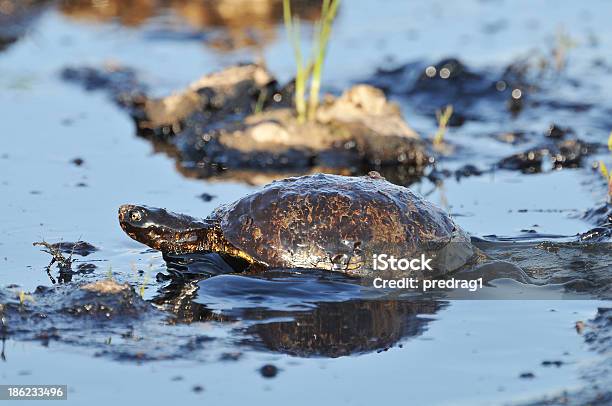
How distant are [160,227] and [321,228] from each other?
0.89 m

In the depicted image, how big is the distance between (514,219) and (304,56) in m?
5.10

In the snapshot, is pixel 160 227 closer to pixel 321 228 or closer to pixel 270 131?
pixel 321 228

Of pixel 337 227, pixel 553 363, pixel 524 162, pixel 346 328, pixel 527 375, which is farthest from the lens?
pixel 524 162

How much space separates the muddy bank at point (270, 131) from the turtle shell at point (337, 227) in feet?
7.40

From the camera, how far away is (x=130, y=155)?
27.9 ft

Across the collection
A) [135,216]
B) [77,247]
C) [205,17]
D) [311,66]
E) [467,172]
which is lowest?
[77,247]

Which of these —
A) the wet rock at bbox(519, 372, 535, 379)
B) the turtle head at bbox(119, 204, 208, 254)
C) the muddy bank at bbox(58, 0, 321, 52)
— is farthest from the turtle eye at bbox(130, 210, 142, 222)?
the muddy bank at bbox(58, 0, 321, 52)

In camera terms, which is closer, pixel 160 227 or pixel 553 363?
pixel 553 363

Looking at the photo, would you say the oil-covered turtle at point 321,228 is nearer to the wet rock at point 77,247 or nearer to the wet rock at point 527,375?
the wet rock at point 77,247

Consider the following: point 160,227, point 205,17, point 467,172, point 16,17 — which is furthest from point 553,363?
point 16,17

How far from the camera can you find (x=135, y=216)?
577 centimetres

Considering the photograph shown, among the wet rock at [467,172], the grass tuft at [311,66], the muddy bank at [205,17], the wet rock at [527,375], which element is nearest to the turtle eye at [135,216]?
the wet rock at [527,375]

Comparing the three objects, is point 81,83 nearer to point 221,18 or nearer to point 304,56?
A: point 304,56

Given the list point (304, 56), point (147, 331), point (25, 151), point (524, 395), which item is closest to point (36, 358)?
point (147, 331)
